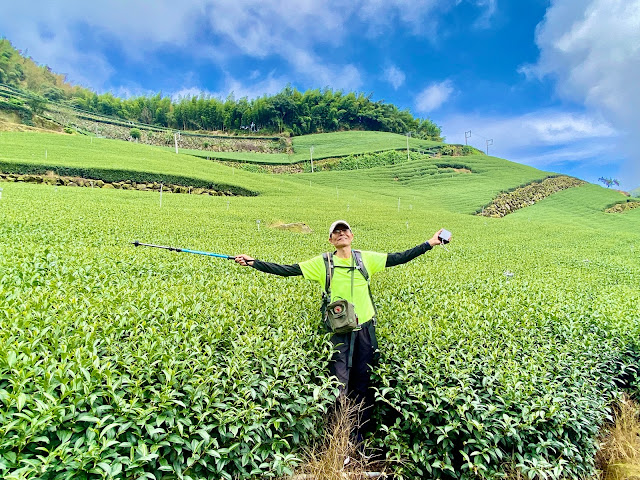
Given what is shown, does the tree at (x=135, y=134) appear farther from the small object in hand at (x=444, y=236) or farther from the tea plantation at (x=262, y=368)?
the small object in hand at (x=444, y=236)

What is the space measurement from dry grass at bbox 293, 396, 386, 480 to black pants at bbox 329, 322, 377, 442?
0.69ft

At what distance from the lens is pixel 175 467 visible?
236 cm

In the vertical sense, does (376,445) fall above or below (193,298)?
below

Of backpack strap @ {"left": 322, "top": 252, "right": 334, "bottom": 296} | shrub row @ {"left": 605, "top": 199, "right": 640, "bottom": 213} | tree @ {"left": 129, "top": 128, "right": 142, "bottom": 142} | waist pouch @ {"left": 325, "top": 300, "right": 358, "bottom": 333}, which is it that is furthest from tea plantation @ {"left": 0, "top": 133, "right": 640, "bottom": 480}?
tree @ {"left": 129, "top": 128, "right": 142, "bottom": 142}

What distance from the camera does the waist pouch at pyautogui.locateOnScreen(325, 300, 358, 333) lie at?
143 inches

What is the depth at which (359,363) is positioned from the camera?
13.0ft

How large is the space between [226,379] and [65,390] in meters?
1.12

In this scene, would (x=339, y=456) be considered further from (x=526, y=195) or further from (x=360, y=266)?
(x=526, y=195)

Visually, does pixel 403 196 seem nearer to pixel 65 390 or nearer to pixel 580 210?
pixel 580 210

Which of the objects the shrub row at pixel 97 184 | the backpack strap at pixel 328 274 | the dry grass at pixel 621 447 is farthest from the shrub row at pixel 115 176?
the dry grass at pixel 621 447

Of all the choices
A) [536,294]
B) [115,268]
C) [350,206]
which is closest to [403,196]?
[350,206]

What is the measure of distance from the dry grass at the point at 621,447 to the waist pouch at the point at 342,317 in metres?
3.15

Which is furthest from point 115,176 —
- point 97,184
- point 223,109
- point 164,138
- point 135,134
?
point 223,109

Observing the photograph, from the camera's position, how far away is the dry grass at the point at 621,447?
143 inches
